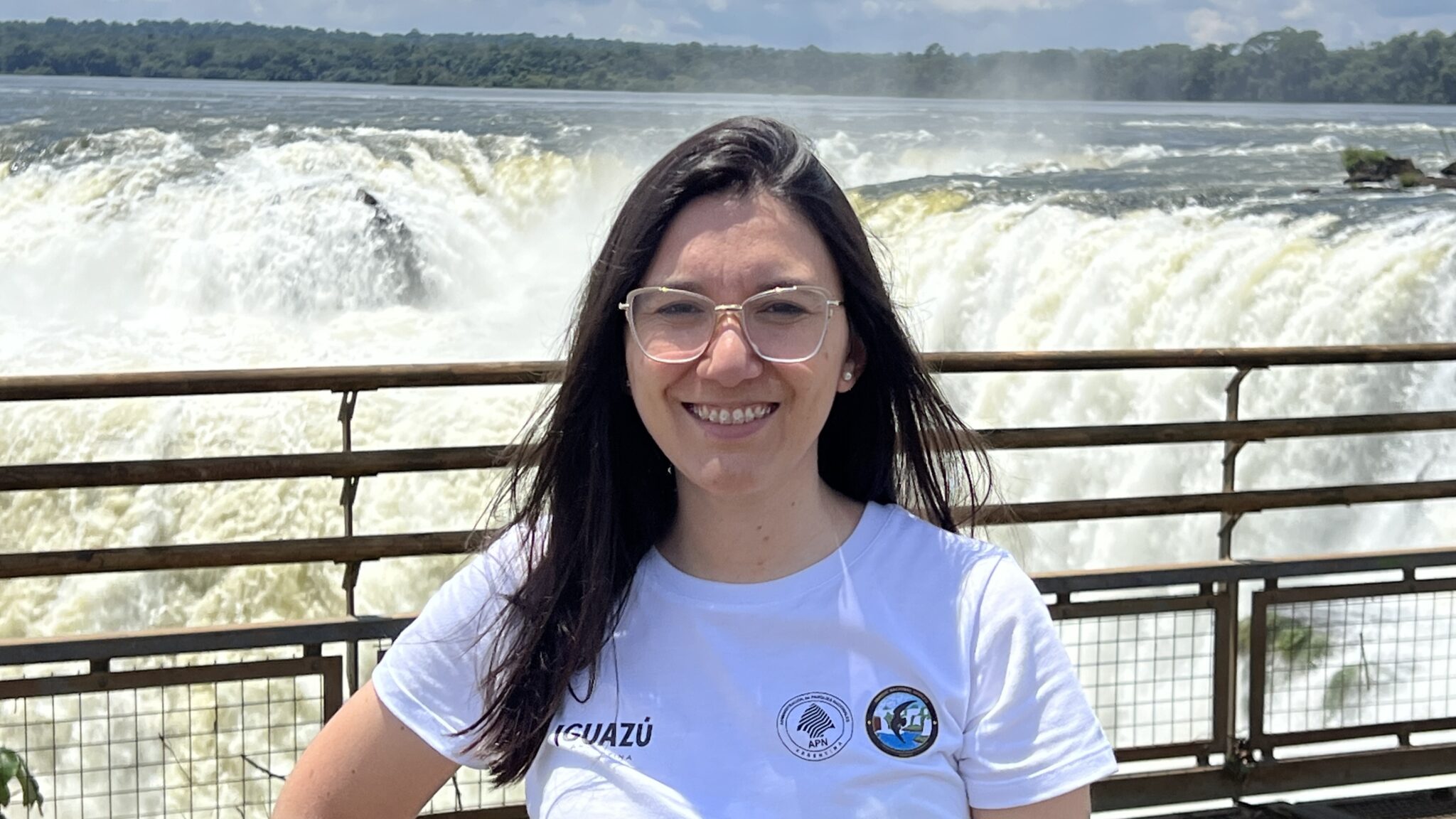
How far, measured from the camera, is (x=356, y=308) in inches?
472

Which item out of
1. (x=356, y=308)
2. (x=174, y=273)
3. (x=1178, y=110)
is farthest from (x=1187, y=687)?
(x=1178, y=110)

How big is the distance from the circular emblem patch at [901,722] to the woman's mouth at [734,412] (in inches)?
11.4

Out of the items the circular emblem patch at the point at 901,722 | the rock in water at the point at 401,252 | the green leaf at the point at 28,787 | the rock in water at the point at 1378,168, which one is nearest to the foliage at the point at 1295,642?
the circular emblem patch at the point at 901,722

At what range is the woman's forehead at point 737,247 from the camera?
149cm

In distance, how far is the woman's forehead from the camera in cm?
149

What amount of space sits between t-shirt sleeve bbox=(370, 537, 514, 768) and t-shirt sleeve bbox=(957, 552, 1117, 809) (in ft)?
1.59

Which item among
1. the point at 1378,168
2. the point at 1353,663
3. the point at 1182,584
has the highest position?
the point at 1378,168

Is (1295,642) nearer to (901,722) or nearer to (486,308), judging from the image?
(901,722)

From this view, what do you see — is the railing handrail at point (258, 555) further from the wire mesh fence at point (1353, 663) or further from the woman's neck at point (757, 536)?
the woman's neck at point (757, 536)

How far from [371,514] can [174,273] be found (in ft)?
18.7

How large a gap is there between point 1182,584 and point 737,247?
2.47 metres

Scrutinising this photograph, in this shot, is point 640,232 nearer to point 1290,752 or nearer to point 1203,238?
point 1290,752

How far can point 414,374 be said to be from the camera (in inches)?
127

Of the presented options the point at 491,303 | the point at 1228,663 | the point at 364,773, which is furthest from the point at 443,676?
Result: the point at 491,303
